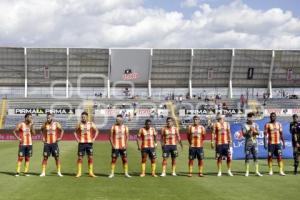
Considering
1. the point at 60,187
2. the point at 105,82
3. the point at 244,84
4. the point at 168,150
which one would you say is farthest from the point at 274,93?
Result: the point at 60,187

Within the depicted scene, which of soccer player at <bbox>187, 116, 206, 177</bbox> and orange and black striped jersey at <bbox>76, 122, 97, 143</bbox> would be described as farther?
soccer player at <bbox>187, 116, 206, 177</bbox>

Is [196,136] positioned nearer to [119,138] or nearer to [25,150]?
[119,138]

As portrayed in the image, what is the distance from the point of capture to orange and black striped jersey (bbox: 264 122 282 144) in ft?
66.3

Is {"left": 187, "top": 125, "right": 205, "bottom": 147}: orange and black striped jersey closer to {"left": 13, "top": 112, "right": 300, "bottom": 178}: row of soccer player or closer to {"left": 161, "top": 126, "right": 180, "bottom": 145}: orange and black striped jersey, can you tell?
{"left": 13, "top": 112, "right": 300, "bottom": 178}: row of soccer player

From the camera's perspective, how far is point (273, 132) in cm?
2022

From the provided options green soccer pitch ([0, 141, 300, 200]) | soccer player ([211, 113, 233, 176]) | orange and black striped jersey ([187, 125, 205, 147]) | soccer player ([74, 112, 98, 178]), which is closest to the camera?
green soccer pitch ([0, 141, 300, 200])

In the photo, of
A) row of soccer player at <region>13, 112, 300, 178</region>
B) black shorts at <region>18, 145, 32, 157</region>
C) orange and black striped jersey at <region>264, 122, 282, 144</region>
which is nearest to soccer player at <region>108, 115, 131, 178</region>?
row of soccer player at <region>13, 112, 300, 178</region>

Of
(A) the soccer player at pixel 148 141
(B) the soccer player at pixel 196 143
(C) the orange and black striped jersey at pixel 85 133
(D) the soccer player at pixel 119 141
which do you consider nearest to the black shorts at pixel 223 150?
(B) the soccer player at pixel 196 143

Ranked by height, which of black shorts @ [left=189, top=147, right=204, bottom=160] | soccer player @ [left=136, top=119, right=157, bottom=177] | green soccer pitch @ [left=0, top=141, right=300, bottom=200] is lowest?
green soccer pitch @ [left=0, top=141, right=300, bottom=200]

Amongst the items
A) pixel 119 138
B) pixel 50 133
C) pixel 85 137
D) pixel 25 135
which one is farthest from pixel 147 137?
pixel 25 135

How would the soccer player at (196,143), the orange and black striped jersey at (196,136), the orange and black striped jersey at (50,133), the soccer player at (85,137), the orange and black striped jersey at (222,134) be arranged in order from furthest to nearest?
the orange and black striped jersey at (222,134) → the orange and black striped jersey at (196,136) → the soccer player at (196,143) → the orange and black striped jersey at (50,133) → the soccer player at (85,137)

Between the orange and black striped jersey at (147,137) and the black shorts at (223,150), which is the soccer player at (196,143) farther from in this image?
the orange and black striped jersey at (147,137)

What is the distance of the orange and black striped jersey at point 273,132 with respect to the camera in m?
20.2

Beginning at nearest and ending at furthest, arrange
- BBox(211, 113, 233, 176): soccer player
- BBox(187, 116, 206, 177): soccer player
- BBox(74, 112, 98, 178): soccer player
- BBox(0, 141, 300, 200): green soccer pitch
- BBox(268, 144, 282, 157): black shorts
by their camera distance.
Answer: BBox(0, 141, 300, 200): green soccer pitch < BBox(74, 112, 98, 178): soccer player < BBox(187, 116, 206, 177): soccer player < BBox(211, 113, 233, 176): soccer player < BBox(268, 144, 282, 157): black shorts
